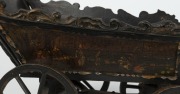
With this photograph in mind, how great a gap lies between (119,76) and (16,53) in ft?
2.03

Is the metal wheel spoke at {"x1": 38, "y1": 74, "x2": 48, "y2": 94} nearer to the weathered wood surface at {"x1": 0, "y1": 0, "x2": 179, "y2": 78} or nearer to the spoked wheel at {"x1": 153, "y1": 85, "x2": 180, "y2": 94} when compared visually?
the weathered wood surface at {"x1": 0, "y1": 0, "x2": 179, "y2": 78}

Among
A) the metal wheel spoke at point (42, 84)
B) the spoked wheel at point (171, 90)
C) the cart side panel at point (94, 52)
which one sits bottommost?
the spoked wheel at point (171, 90)

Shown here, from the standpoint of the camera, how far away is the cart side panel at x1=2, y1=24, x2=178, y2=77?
8.34 feet

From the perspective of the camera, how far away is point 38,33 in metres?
2.54

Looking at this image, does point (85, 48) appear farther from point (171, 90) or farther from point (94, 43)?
A: point (171, 90)

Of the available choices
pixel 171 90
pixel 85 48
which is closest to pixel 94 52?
pixel 85 48

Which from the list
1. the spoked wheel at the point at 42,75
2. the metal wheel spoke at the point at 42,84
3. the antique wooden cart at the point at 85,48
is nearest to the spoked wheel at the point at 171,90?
the antique wooden cart at the point at 85,48

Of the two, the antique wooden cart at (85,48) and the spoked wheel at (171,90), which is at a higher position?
the antique wooden cart at (85,48)

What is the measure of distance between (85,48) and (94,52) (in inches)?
2.2

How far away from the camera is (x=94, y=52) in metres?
2.60

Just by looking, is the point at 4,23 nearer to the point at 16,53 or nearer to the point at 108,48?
the point at 16,53

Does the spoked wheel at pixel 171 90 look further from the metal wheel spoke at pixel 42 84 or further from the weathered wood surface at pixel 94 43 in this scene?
the metal wheel spoke at pixel 42 84

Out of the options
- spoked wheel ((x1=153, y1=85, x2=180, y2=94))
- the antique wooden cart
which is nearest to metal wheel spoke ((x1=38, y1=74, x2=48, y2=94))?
the antique wooden cart

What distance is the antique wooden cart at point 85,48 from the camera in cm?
249
